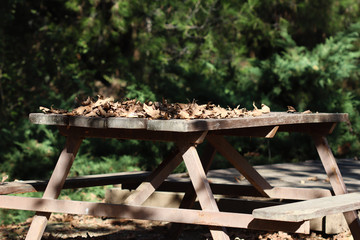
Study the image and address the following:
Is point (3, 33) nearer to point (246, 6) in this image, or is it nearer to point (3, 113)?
point (3, 113)

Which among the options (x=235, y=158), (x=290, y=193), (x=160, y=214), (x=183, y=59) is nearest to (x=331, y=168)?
(x=290, y=193)

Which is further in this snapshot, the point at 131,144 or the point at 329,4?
the point at 329,4

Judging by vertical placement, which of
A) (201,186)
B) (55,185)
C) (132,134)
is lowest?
(201,186)

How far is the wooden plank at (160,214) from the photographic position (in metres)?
3.30

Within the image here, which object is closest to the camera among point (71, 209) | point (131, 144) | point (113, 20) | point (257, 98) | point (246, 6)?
point (71, 209)

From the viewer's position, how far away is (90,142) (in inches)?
335

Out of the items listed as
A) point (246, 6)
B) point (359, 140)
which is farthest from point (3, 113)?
point (359, 140)

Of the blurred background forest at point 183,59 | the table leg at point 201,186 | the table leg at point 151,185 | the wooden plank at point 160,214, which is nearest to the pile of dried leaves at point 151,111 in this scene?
the table leg at point 201,186

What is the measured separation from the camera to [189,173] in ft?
11.6

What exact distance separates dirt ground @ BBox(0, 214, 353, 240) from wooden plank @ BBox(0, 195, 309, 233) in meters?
1.15

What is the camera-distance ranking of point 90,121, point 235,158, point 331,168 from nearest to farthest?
point 90,121
point 235,158
point 331,168

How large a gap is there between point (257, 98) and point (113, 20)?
11.2 feet

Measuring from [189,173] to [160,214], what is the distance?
0.99 feet

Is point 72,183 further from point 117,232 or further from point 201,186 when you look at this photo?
point 201,186
